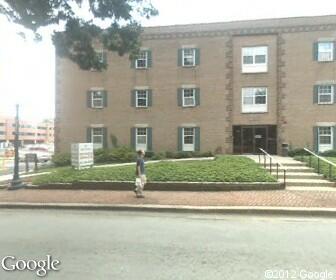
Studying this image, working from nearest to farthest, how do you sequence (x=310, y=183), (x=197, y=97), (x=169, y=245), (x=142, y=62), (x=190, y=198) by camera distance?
(x=169, y=245) → (x=190, y=198) → (x=310, y=183) → (x=197, y=97) → (x=142, y=62)

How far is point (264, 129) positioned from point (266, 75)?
3.81 m

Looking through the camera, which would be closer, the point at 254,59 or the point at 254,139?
the point at 254,59

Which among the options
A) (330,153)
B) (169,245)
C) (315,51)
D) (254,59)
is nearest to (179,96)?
(254,59)

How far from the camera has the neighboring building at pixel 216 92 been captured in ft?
103

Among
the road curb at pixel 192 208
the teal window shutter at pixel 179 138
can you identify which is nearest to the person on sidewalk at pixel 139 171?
the road curb at pixel 192 208

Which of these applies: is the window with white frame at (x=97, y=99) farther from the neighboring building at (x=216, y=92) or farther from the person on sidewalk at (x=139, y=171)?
the person on sidewalk at (x=139, y=171)

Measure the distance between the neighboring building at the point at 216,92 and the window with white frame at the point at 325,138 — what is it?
65 millimetres

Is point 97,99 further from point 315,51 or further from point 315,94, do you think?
point 315,51

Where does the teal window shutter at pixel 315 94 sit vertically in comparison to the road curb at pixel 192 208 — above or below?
above

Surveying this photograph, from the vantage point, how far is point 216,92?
108ft

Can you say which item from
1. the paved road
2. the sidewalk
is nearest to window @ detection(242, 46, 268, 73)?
the sidewalk

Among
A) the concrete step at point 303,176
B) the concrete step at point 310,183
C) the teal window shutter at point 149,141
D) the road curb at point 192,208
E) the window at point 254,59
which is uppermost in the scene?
the window at point 254,59

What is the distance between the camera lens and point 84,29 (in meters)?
12.9

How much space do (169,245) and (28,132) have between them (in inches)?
4941
